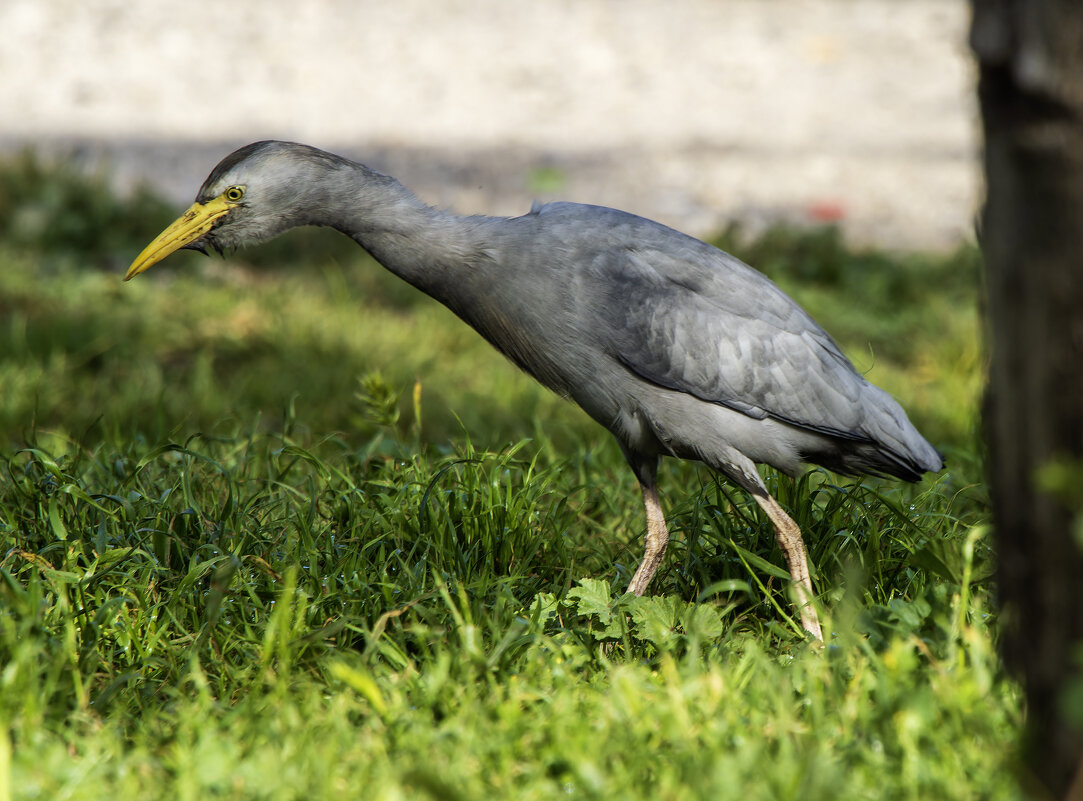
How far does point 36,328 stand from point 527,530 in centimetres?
349

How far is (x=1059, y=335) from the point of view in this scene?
197 cm

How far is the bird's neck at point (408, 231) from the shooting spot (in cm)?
348

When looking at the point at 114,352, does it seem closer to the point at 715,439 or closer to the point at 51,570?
the point at 51,570

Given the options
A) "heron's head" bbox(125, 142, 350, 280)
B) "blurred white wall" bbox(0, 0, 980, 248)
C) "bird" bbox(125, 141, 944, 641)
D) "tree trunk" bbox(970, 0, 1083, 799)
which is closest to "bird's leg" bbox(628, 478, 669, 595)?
"bird" bbox(125, 141, 944, 641)

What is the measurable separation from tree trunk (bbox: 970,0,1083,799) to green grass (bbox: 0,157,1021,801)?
204 millimetres

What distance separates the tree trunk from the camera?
191 cm

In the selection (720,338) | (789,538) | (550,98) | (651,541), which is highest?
(550,98)

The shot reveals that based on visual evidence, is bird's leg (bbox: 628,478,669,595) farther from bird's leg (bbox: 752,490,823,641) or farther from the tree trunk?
the tree trunk

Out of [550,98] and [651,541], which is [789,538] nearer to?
[651,541]

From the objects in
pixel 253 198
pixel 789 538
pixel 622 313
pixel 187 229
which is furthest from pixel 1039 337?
pixel 187 229

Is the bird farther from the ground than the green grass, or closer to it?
farther from the ground

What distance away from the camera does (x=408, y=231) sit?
350 cm

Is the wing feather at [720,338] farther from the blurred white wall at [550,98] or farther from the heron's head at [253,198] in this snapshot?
the blurred white wall at [550,98]

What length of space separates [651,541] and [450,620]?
2.70 ft
